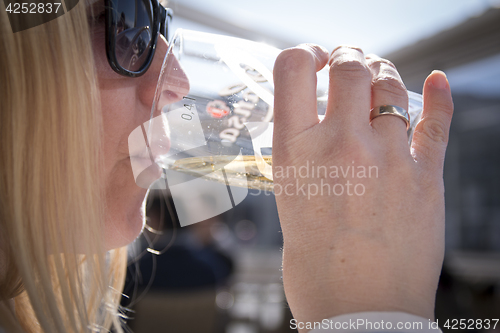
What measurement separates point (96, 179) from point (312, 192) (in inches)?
15.3

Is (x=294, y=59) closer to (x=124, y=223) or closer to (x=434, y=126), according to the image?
(x=434, y=126)

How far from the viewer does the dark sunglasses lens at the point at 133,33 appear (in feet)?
2.11

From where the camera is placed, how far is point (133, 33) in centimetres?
68

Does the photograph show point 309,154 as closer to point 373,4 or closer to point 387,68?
point 387,68

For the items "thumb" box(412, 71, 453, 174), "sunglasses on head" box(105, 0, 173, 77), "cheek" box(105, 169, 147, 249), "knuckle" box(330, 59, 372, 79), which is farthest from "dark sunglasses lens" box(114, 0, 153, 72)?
"thumb" box(412, 71, 453, 174)

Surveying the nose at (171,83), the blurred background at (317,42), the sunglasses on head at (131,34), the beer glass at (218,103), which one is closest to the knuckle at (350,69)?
the beer glass at (218,103)

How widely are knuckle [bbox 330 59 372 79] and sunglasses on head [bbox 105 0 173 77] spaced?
381 millimetres

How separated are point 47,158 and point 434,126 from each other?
2.06 ft

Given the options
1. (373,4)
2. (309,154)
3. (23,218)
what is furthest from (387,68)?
(373,4)

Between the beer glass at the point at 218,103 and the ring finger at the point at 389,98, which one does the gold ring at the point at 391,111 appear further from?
the beer glass at the point at 218,103

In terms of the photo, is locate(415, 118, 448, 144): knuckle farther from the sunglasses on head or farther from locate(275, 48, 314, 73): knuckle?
the sunglasses on head

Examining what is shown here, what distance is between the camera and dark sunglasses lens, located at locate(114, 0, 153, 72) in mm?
642

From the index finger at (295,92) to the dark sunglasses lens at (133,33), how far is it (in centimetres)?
31

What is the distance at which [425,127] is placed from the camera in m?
0.54
